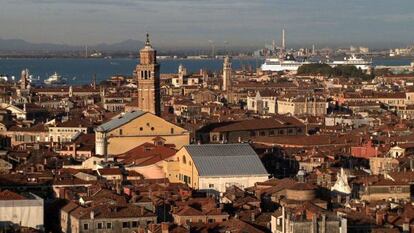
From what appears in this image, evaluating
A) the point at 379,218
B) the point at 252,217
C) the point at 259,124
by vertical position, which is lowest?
the point at 259,124

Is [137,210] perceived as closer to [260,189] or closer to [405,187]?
[260,189]

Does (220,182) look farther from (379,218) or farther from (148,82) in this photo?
(148,82)

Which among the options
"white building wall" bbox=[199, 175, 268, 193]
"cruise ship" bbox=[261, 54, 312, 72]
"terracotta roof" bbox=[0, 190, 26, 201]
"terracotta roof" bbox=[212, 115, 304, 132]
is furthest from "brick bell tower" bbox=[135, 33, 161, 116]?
"cruise ship" bbox=[261, 54, 312, 72]

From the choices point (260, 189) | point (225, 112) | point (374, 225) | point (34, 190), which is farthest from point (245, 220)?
point (225, 112)

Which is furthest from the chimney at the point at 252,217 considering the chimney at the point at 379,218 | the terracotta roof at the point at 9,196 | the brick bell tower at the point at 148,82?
the brick bell tower at the point at 148,82

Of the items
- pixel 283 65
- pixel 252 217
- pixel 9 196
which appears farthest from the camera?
pixel 283 65

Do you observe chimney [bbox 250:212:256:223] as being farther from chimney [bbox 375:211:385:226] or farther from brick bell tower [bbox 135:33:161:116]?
brick bell tower [bbox 135:33:161:116]

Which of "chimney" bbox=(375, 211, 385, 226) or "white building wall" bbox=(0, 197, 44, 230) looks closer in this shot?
"chimney" bbox=(375, 211, 385, 226)

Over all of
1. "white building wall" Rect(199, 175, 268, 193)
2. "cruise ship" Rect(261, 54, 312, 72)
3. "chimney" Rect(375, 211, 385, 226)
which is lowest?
"cruise ship" Rect(261, 54, 312, 72)

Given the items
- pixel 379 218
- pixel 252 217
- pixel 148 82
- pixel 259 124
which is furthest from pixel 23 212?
pixel 259 124
